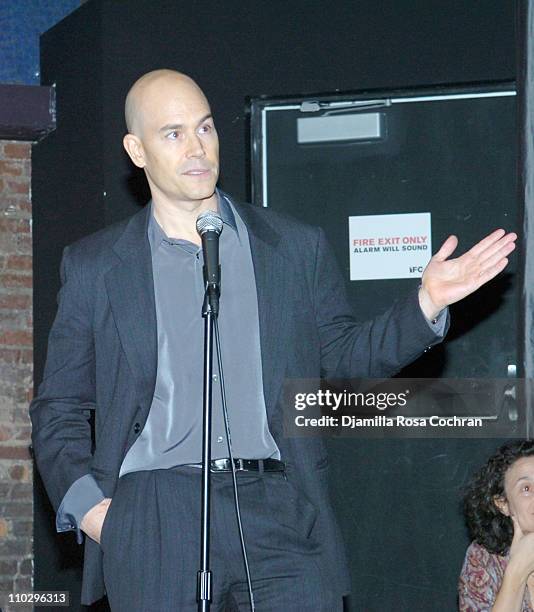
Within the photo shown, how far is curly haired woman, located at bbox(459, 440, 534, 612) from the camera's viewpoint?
357 centimetres

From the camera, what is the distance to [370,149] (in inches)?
200

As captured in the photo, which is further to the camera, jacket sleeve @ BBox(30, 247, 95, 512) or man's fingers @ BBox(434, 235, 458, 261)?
jacket sleeve @ BBox(30, 247, 95, 512)

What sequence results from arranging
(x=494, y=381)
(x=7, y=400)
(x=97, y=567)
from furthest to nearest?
(x=7, y=400), (x=494, y=381), (x=97, y=567)

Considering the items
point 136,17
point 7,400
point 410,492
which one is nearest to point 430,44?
point 136,17

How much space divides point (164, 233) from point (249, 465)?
599mm

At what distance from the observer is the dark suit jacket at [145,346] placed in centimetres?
257

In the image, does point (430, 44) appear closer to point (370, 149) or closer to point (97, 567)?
point (370, 149)

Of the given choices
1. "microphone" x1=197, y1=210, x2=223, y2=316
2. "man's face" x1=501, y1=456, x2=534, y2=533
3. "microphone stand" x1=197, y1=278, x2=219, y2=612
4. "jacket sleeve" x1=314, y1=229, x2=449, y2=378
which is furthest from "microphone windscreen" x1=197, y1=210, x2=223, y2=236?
"man's face" x1=501, y1=456, x2=534, y2=533

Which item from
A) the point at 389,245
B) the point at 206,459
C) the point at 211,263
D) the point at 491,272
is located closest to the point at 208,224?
the point at 211,263

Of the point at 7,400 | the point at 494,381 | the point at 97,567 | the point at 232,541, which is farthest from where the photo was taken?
the point at 7,400

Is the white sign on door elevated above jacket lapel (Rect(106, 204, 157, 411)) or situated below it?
above

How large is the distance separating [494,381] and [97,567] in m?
2.63

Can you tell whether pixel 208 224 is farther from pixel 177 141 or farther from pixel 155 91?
pixel 155 91

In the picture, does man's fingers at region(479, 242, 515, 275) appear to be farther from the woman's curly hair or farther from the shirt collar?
the woman's curly hair
